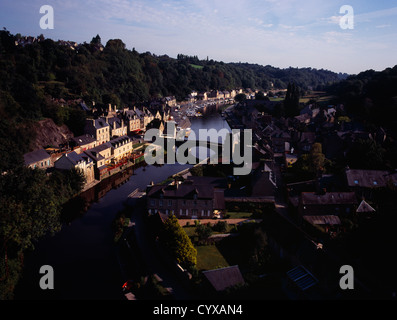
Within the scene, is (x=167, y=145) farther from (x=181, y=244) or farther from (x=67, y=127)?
(x=181, y=244)

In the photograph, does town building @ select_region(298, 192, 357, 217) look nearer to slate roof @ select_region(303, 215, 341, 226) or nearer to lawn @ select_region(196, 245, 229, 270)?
slate roof @ select_region(303, 215, 341, 226)

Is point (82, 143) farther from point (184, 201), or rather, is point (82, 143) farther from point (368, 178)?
point (368, 178)

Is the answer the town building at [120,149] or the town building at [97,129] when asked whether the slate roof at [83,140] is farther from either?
the town building at [120,149]

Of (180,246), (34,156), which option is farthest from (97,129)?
(180,246)

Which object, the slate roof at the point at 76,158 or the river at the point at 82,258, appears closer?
the river at the point at 82,258

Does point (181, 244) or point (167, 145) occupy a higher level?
point (167, 145)

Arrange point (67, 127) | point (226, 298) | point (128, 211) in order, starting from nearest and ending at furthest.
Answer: point (226, 298) → point (128, 211) → point (67, 127)

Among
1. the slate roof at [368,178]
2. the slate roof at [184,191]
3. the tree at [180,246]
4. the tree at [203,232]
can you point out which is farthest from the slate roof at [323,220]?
the tree at [180,246]

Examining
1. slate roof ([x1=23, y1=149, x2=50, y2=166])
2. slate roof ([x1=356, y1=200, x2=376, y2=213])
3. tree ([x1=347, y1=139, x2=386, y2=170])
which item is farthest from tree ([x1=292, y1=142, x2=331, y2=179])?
slate roof ([x1=23, y1=149, x2=50, y2=166])
